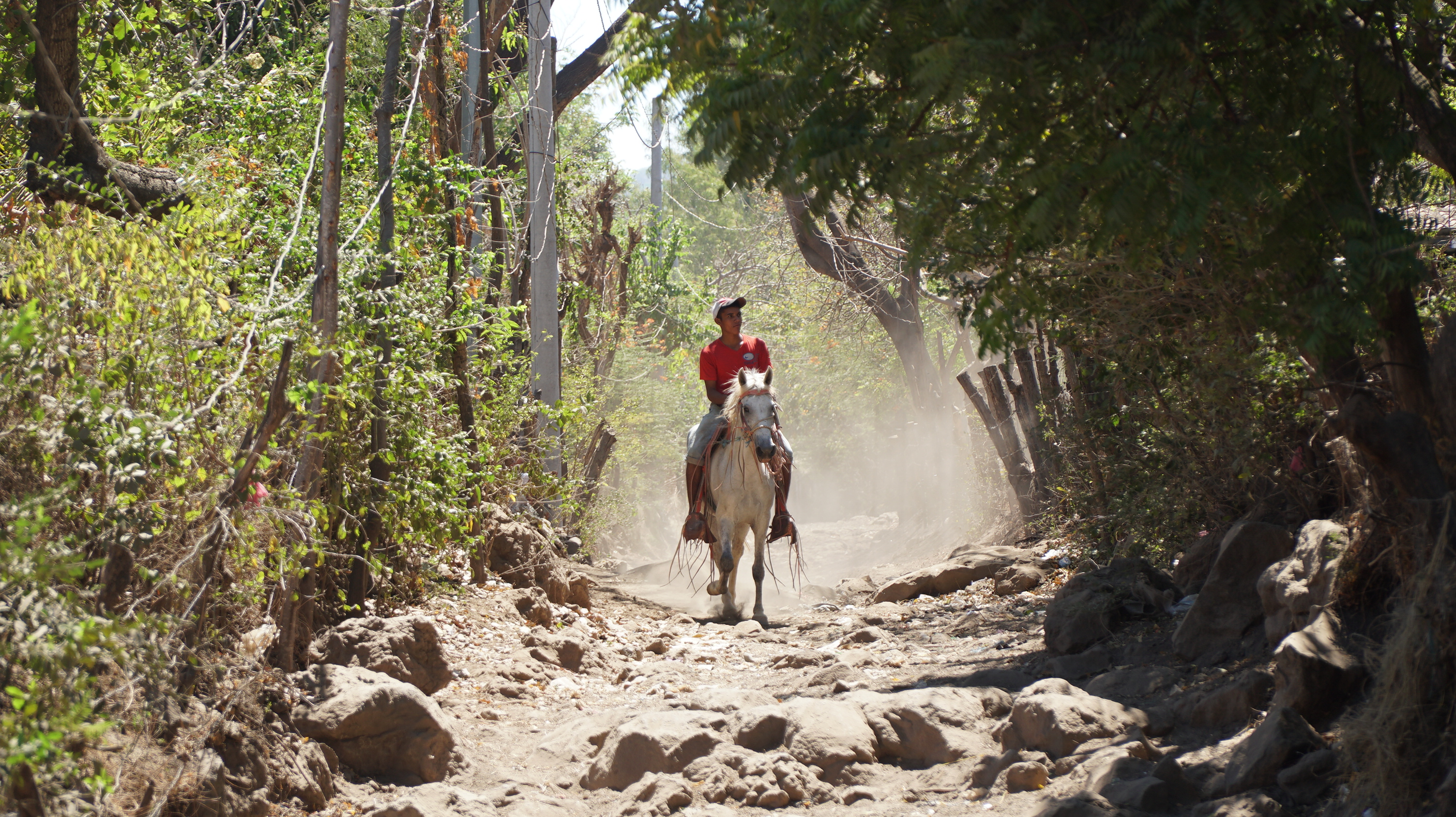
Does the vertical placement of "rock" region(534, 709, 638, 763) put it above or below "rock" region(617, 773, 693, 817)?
above

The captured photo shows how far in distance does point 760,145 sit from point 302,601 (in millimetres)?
3627

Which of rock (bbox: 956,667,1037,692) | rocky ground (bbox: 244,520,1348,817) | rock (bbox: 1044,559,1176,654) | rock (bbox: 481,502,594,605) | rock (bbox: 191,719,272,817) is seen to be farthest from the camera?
rock (bbox: 481,502,594,605)

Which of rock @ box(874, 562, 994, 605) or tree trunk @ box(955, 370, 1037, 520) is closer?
rock @ box(874, 562, 994, 605)

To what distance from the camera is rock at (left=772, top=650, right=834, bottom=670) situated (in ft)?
25.7


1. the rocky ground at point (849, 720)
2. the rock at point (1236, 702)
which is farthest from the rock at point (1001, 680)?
the rock at point (1236, 702)

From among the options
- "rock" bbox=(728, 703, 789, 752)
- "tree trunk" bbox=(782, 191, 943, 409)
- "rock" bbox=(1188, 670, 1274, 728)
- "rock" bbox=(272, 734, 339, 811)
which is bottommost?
"rock" bbox=(1188, 670, 1274, 728)

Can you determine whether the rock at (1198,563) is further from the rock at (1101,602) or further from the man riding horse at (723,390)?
the man riding horse at (723,390)

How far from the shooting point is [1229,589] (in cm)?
630

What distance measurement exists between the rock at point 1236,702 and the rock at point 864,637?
358 cm

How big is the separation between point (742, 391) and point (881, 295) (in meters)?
8.71

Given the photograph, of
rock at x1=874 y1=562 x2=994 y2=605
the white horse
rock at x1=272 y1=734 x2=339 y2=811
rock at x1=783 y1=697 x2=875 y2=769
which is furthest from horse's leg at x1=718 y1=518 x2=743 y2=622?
rock at x1=272 y1=734 x2=339 y2=811

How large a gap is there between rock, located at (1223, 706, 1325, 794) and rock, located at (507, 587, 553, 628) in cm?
568

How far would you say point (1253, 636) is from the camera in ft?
19.9

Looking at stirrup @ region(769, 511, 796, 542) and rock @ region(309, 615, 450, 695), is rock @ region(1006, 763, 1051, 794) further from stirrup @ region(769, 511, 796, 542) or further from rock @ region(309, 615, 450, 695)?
stirrup @ region(769, 511, 796, 542)
